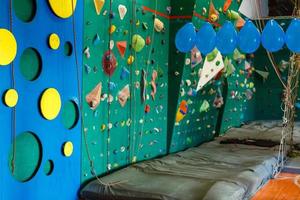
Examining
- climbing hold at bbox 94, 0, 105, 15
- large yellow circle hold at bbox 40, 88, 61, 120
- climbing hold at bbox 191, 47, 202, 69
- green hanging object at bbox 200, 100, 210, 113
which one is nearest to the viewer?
large yellow circle hold at bbox 40, 88, 61, 120

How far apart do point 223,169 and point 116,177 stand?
1100 millimetres

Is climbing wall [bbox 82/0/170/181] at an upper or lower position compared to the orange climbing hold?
lower

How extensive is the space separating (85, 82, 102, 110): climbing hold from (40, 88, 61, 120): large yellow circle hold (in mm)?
395

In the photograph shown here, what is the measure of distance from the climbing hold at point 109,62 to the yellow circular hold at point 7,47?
1.10m

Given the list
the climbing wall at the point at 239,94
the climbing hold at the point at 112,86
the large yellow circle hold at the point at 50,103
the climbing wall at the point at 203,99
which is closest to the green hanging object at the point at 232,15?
the climbing wall at the point at 203,99

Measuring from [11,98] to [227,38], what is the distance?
2.01m

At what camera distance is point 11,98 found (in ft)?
8.27

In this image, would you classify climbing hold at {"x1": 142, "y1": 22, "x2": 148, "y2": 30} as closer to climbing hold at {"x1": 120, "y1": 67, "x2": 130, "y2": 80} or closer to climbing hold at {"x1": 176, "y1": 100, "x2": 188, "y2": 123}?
climbing hold at {"x1": 120, "y1": 67, "x2": 130, "y2": 80}

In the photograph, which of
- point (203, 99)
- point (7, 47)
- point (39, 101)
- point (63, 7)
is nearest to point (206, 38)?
point (63, 7)

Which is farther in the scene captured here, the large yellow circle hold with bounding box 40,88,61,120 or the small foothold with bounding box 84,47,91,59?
the small foothold with bounding box 84,47,91,59

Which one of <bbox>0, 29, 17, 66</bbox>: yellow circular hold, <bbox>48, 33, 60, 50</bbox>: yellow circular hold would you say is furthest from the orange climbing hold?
<bbox>0, 29, 17, 66</bbox>: yellow circular hold

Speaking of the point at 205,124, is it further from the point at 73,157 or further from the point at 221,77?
the point at 73,157

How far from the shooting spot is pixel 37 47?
278 centimetres

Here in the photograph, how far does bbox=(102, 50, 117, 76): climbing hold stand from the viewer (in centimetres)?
355
